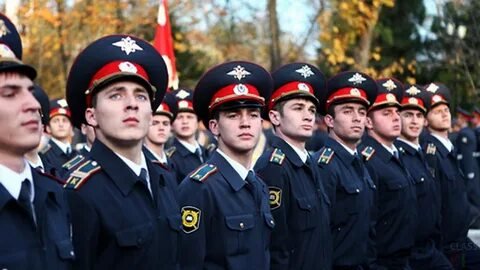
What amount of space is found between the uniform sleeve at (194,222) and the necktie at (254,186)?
1.16 ft

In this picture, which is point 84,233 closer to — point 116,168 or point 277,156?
point 116,168

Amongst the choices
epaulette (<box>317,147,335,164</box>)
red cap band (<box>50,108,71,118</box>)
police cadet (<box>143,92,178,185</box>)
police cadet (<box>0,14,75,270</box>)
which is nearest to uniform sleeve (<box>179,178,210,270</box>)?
police cadet (<box>0,14,75,270</box>)

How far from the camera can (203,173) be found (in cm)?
545

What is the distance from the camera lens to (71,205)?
13.9 feet

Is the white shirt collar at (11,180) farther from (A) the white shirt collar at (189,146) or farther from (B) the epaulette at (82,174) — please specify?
(A) the white shirt collar at (189,146)

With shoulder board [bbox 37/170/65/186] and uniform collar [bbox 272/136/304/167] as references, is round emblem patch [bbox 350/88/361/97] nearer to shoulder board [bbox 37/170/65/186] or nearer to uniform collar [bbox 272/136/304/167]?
uniform collar [bbox 272/136/304/167]

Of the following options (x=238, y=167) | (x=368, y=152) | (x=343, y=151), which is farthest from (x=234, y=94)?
(x=368, y=152)

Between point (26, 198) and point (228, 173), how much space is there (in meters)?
1.98

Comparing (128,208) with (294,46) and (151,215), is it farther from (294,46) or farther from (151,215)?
(294,46)

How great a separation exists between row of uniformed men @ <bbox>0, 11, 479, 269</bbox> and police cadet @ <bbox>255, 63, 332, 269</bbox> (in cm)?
1

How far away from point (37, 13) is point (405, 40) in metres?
14.2

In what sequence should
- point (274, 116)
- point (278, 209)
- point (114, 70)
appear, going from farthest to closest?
point (274, 116) < point (278, 209) < point (114, 70)

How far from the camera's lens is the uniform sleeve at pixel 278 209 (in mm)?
6020

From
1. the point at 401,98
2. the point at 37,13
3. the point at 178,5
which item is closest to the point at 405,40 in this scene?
the point at 178,5
